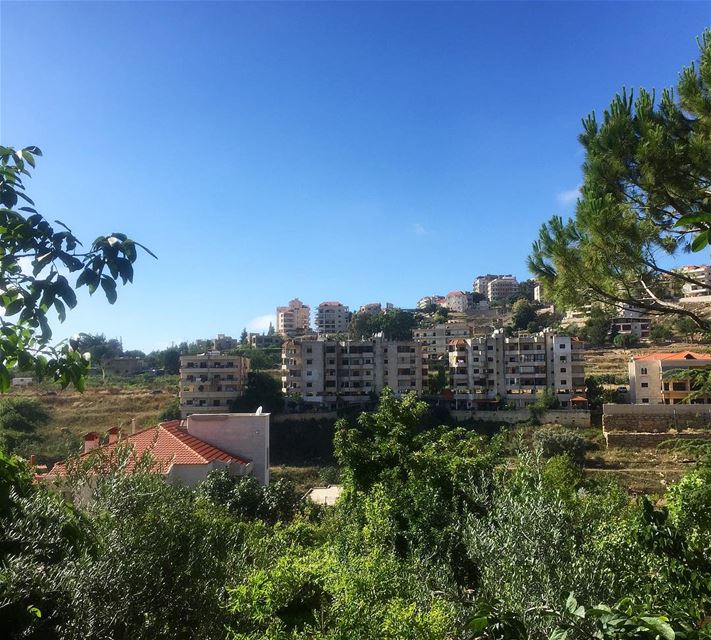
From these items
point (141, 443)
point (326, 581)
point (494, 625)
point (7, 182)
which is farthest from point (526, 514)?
point (141, 443)

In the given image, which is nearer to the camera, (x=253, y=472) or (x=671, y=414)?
(x=253, y=472)

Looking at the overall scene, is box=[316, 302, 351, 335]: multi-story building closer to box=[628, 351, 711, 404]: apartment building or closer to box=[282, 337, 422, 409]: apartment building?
box=[282, 337, 422, 409]: apartment building

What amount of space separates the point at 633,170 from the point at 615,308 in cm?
203

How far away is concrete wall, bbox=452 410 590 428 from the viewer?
39.4 meters

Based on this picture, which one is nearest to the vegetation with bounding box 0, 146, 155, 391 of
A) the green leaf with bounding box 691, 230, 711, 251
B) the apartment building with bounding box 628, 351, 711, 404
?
the green leaf with bounding box 691, 230, 711, 251

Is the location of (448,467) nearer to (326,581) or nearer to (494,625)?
(326,581)

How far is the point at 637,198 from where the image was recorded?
752 centimetres

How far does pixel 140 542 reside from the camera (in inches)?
153

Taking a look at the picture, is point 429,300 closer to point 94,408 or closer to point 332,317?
point 332,317

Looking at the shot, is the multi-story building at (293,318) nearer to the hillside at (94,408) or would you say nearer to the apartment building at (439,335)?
the apartment building at (439,335)

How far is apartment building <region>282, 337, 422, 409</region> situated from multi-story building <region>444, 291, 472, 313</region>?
53.2m

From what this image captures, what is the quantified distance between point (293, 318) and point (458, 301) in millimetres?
32962

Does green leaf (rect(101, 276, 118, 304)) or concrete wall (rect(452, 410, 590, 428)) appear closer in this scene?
green leaf (rect(101, 276, 118, 304))

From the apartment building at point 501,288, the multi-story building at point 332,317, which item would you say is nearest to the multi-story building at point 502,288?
the apartment building at point 501,288
